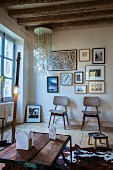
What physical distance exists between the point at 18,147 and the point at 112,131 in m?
3.06

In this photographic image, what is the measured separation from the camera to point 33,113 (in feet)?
17.5

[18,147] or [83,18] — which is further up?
[83,18]

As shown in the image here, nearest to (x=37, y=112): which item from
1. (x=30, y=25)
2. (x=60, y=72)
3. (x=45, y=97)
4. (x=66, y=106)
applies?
(x=45, y=97)

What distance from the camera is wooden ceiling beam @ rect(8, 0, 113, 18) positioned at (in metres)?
3.78

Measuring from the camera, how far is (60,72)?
5.31 m

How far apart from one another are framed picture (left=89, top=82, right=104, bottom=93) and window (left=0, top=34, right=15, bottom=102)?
2332 mm

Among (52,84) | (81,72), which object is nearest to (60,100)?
(52,84)

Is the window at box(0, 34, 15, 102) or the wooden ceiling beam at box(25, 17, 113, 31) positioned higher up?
the wooden ceiling beam at box(25, 17, 113, 31)

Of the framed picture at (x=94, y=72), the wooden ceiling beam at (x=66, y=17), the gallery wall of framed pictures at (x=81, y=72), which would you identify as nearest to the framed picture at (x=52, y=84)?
the gallery wall of framed pictures at (x=81, y=72)

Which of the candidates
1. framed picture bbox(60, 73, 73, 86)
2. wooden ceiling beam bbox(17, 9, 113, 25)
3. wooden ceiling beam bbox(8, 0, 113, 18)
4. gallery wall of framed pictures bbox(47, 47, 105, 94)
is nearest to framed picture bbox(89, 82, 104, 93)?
gallery wall of framed pictures bbox(47, 47, 105, 94)

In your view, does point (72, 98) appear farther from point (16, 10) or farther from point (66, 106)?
point (16, 10)

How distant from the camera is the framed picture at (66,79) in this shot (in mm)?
5223

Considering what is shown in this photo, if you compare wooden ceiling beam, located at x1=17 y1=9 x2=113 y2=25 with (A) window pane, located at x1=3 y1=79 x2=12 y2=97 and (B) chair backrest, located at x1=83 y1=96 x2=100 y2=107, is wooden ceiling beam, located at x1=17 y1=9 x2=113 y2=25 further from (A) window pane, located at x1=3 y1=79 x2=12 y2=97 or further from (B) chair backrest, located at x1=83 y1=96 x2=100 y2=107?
(B) chair backrest, located at x1=83 y1=96 x2=100 y2=107

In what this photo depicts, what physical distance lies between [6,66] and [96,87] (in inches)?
103
